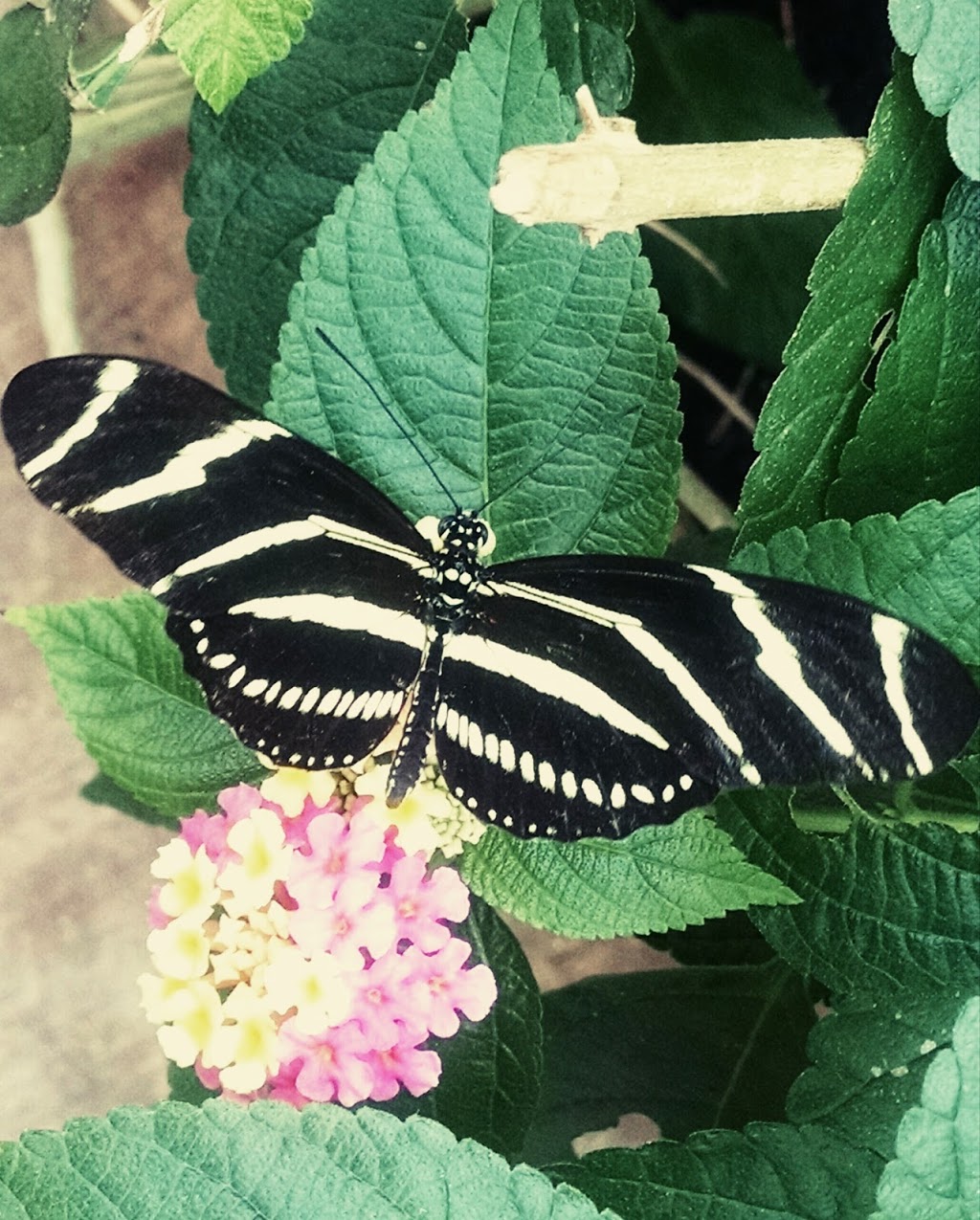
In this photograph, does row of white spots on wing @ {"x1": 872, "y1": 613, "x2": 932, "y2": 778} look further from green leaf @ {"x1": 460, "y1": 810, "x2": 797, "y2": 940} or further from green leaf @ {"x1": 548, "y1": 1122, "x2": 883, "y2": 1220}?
green leaf @ {"x1": 548, "y1": 1122, "x2": 883, "y2": 1220}

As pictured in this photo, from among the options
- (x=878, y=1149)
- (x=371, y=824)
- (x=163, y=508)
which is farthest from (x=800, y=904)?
(x=163, y=508)

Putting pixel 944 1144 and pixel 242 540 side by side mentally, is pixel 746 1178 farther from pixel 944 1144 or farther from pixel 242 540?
pixel 242 540

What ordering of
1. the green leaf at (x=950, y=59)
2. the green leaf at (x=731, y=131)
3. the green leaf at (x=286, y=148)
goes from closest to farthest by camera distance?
1. the green leaf at (x=950, y=59)
2. the green leaf at (x=286, y=148)
3. the green leaf at (x=731, y=131)

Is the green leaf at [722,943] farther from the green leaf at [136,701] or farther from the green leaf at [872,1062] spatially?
the green leaf at [136,701]

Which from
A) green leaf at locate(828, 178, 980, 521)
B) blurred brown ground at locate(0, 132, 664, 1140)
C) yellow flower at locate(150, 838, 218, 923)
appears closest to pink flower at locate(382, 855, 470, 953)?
yellow flower at locate(150, 838, 218, 923)

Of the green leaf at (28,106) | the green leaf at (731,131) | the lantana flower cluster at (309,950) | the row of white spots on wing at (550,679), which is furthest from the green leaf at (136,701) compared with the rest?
the green leaf at (731,131)

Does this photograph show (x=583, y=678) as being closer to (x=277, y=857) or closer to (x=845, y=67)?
(x=277, y=857)

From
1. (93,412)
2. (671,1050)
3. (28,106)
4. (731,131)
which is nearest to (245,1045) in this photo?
(93,412)
